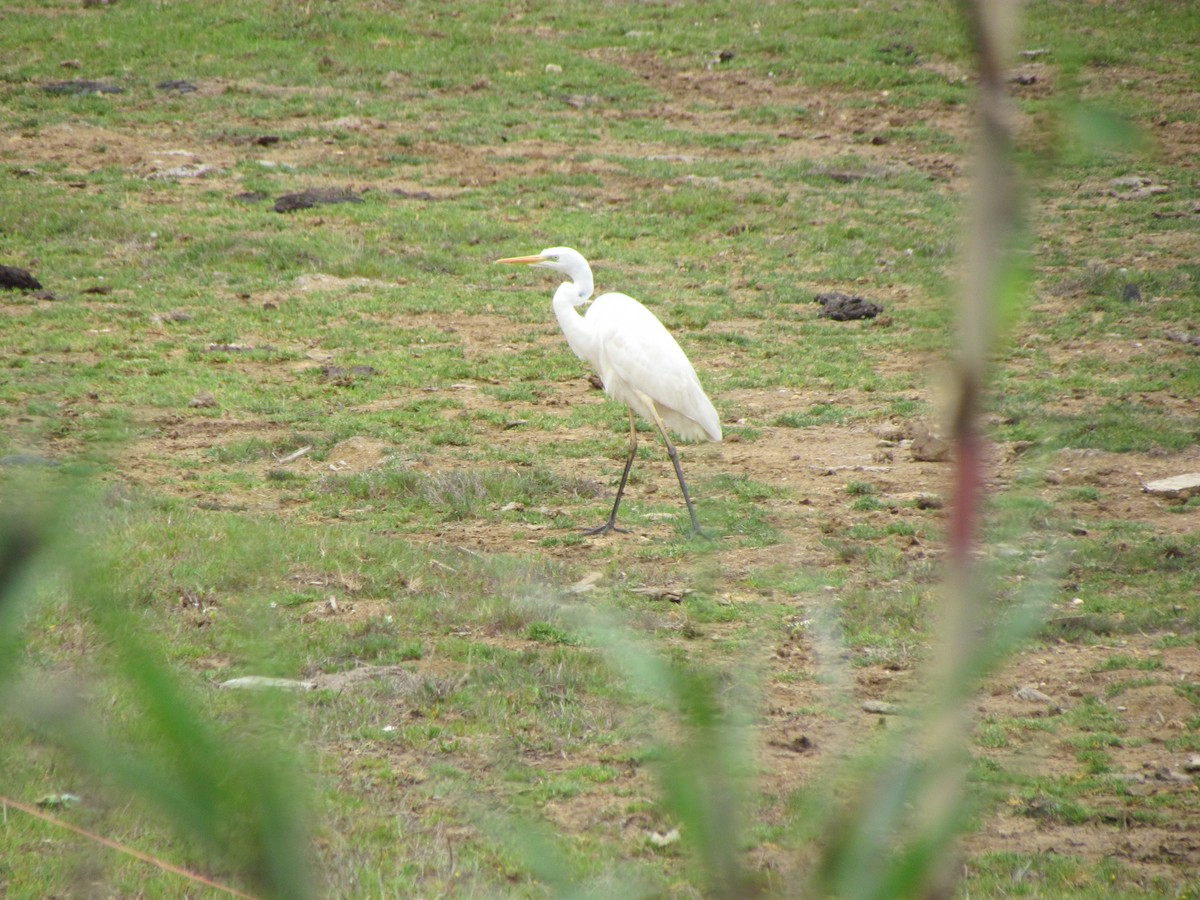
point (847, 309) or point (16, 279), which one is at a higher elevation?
point (16, 279)

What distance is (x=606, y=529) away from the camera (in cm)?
673

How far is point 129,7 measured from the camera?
20.0 meters

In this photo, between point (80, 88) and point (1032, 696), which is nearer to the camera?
point (1032, 696)

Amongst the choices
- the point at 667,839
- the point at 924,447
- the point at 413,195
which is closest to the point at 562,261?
the point at 924,447

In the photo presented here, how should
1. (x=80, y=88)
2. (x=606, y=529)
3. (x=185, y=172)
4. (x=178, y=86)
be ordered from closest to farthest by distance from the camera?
(x=606, y=529) → (x=185, y=172) → (x=80, y=88) → (x=178, y=86)

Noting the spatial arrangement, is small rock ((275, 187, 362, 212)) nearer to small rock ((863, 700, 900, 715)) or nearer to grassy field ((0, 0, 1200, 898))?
grassy field ((0, 0, 1200, 898))

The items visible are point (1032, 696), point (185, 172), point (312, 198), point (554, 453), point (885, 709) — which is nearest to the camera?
point (885, 709)

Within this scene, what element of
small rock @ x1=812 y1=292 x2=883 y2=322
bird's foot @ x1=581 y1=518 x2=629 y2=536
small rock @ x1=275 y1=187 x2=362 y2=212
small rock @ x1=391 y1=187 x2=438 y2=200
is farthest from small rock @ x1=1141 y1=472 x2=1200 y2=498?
small rock @ x1=275 y1=187 x2=362 y2=212

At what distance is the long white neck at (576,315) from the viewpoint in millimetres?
7855

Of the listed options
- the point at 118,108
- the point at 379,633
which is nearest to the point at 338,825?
the point at 379,633

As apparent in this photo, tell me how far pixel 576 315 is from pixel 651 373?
93 centimetres

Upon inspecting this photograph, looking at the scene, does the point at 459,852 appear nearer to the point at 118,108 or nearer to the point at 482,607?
the point at 482,607

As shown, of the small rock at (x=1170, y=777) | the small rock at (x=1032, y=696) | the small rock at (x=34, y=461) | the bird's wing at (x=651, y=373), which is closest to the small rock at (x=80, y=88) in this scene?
the bird's wing at (x=651, y=373)

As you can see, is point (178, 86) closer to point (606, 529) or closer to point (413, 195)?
point (413, 195)
